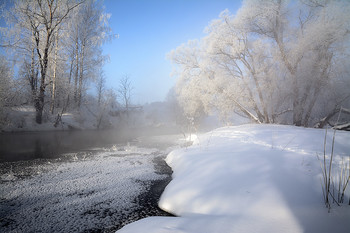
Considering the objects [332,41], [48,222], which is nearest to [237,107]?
[332,41]

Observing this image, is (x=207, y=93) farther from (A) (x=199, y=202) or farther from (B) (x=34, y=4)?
(B) (x=34, y=4)

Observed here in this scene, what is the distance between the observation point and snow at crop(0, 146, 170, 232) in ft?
6.60

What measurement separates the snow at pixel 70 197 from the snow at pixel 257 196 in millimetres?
690

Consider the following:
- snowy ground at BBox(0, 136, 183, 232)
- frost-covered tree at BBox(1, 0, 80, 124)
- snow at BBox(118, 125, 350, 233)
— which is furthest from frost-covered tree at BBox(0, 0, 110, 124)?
snow at BBox(118, 125, 350, 233)

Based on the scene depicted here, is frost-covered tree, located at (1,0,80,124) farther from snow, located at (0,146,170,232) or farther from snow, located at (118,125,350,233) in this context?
snow, located at (118,125,350,233)

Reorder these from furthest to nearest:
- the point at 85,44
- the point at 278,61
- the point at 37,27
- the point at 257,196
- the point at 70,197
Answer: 1. the point at 85,44
2. the point at 37,27
3. the point at 278,61
4. the point at 70,197
5. the point at 257,196

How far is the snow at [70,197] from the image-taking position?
201 centimetres

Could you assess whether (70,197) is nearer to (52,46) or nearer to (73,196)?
(73,196)

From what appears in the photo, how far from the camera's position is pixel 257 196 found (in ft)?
6.46

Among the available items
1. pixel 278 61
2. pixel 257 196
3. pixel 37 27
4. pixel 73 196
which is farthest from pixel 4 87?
pixel 278 61

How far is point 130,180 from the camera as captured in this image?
3.51 meters

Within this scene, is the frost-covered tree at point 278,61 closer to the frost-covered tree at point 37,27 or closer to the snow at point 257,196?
the snow at point 257,196

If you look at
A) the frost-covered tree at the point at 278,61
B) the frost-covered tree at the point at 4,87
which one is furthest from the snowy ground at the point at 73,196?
the frost-covered tree at the point at 4,87

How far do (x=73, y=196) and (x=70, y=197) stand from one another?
0.15ft
